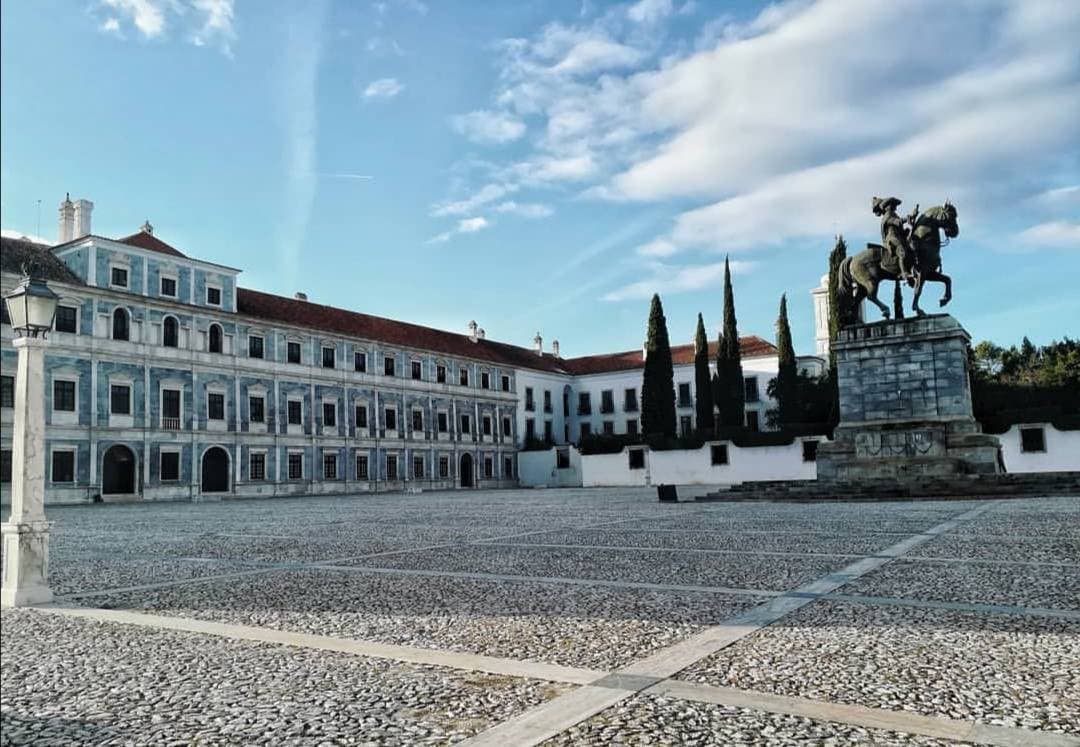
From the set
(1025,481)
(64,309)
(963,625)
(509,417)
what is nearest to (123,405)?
(64,309)

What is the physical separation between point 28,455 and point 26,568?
0.99 metres

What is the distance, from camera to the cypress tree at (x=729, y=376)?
46781mm

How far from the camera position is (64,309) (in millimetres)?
33531

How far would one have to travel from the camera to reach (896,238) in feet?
76.6

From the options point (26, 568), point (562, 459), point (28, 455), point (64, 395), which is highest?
point (64, 395)

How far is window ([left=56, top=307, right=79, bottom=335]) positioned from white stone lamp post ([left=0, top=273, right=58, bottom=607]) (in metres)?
30.8

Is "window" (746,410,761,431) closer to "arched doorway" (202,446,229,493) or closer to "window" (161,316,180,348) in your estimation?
"arched doorway" (202,446,229,493)


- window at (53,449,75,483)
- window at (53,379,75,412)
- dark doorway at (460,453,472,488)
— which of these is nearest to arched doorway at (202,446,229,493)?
window at (53,449,75,483)

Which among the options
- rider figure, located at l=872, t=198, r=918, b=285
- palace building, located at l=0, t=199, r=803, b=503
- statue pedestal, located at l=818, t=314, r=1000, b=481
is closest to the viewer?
statue pedestal, located at l=818, t=314, r=1000, b=481

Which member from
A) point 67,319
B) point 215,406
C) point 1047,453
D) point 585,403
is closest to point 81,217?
point 67,319

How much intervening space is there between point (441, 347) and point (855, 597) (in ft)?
162

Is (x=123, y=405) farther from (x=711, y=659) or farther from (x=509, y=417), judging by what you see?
(x=711, y=659)

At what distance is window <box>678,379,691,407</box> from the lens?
196 feet

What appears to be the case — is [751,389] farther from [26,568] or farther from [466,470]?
[26,568]
